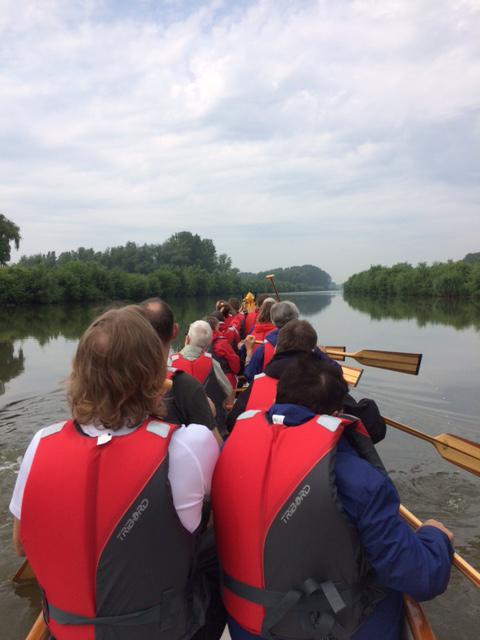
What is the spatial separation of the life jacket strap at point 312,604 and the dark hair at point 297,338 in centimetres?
197

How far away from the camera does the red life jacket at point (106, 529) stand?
1475mm

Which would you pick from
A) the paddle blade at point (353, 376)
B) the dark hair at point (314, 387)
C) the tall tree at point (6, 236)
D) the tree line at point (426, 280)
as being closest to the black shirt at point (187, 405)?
the dark hair at point (314, 387)

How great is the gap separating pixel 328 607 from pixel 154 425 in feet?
2.89

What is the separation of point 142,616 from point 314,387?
1008 millimetres

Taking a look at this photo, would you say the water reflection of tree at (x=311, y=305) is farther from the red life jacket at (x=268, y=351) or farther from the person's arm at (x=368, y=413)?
the person's arm at (x=368, y=413)

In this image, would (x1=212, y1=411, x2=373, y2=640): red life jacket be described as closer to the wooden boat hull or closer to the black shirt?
the wooden boat hull

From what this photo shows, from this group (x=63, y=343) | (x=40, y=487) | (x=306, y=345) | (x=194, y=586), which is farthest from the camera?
(x=63, y=343)

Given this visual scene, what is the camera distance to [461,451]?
3.37 metres

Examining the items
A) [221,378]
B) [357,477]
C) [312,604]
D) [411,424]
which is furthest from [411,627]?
[411,424]

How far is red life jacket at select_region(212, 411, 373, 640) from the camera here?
5.09 ft

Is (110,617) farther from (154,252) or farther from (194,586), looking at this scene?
(154,252)

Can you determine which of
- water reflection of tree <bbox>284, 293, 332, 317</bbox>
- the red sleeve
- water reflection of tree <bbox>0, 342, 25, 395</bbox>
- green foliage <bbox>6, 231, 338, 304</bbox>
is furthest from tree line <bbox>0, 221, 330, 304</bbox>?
the red sleeve

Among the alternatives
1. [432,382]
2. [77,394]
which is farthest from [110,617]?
[432,382]

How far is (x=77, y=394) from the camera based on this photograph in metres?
1.57
